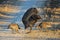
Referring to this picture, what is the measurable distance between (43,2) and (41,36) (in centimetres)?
40

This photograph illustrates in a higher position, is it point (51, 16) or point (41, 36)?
point (51, 16)

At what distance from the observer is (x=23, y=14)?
6.91 ft

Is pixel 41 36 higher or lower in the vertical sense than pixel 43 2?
lower

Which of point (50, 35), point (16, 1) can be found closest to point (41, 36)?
point (50, 35)

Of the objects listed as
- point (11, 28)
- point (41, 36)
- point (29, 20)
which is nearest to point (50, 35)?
point (41, 36)

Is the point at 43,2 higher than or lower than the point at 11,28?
higher

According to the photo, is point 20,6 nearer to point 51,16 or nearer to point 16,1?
point 16,1

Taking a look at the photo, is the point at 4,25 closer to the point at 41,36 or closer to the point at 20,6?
the point at 20,6

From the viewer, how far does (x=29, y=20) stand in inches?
83.5

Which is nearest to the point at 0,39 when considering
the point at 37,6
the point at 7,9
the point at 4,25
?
the point at 4,25

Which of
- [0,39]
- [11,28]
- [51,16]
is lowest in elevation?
[0,39]

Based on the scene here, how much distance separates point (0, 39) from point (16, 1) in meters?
0.50

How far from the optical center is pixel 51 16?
2.09 meters

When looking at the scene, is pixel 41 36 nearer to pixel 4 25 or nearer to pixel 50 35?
pixel 50 35
